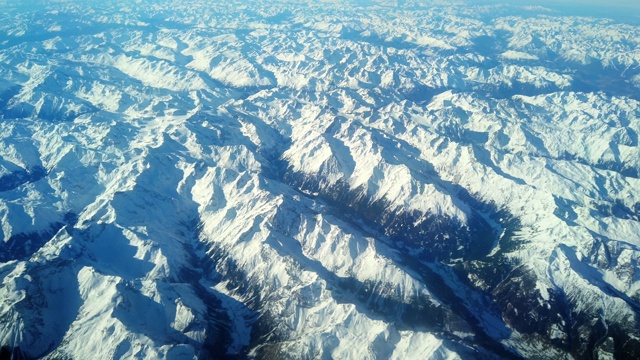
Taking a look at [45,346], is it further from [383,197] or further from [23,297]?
[383,197]

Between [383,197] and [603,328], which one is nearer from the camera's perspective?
[603,328]

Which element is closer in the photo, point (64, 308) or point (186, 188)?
point (64, 308)

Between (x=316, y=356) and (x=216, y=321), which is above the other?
(x=316, y=356)

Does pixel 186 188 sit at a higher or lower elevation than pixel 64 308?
lower

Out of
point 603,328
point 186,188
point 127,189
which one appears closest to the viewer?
point 603,328

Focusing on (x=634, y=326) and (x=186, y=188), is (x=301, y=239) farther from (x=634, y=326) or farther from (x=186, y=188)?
(x=634, y=326)

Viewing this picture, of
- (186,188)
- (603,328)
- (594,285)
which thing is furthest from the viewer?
(186,188)

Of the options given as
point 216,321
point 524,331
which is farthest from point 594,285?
point 216,321

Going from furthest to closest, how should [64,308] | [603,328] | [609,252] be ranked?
[609,252] → [603,328] → [64,308]

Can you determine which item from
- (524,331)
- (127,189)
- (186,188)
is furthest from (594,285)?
(127,189)
